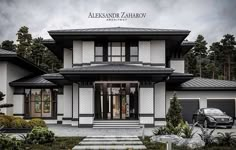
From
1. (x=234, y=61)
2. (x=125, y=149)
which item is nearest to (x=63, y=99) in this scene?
(x=125, y=149)

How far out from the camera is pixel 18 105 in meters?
29.4

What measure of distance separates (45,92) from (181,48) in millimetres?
13978

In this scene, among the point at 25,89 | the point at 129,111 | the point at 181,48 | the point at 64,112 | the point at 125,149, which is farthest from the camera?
the point at 181,48

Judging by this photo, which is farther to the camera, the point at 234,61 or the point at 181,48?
the point at 234,61

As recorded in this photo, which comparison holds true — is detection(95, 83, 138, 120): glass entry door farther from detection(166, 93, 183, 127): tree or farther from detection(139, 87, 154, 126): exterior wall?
detection(166, 93, 183, 127): tree

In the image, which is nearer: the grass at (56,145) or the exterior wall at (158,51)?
the grass at (56,145)

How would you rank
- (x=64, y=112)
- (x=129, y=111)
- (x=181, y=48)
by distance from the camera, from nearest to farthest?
(x=129, y=111) < (x=64, y=112) < (x=181, y=48)

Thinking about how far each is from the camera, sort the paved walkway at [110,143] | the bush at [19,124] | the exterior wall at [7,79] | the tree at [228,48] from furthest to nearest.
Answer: the tree at [228,48] → the exterior wall at [7,79] → the bush at [19,124] → the paved walkway at [110,143]

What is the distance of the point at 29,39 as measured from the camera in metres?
61.1

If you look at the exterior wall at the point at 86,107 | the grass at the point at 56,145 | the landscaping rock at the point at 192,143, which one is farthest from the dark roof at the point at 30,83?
the landscaping rock at the point at 192,143

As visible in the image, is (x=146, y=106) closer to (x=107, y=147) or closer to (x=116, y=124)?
(x=116, y=124)

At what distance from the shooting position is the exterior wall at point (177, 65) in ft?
109

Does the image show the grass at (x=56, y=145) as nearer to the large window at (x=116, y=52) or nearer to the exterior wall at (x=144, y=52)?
the large window at (x=116, y=52)

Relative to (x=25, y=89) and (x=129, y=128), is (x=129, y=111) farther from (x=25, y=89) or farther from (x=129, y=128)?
(x=25, y=89)
